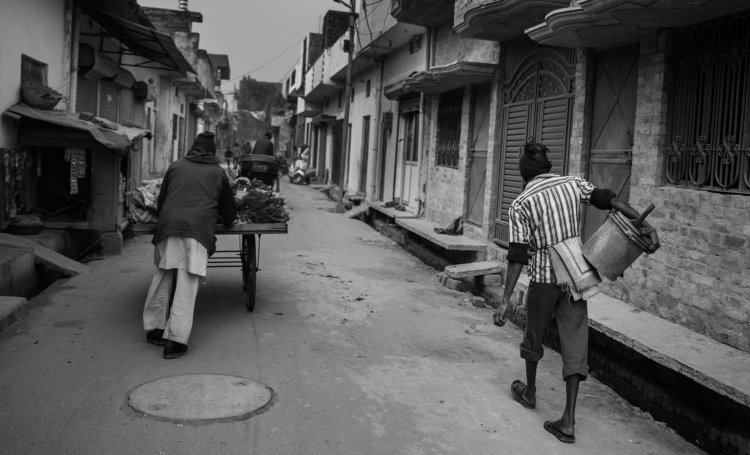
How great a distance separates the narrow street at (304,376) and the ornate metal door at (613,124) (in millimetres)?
2006

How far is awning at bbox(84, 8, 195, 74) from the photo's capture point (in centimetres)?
1256

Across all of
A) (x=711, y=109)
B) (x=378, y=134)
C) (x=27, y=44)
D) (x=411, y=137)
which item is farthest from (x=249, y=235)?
(x=378, y=134)

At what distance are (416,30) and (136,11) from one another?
6145 millimetres

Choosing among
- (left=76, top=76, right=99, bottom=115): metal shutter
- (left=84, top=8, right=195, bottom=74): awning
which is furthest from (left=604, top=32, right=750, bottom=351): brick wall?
(left=76, top=76, right=99, bottom=115): metal shutter

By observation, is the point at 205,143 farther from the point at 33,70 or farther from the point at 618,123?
the point at 33,70

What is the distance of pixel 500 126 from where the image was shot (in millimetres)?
11227

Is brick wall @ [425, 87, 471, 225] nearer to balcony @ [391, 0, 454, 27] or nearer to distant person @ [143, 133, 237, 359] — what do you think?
balcony @ [391, 0, 454, 27]

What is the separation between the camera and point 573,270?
15.3 feet

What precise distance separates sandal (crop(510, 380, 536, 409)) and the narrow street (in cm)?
6

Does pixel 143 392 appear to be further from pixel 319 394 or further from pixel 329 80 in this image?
pixel 329 80

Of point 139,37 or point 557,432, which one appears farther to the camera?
point 139,37

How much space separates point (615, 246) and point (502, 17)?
568 cm

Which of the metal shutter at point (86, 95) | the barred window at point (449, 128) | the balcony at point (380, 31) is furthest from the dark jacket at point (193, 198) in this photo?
the balcony at point (380, 31)

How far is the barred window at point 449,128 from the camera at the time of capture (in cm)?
1329
